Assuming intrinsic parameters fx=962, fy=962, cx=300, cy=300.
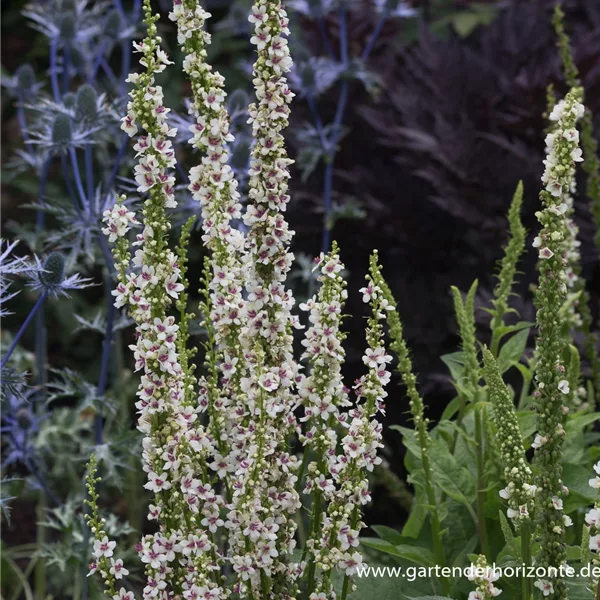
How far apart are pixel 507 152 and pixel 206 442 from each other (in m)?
2.00

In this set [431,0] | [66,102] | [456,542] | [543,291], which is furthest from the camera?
[431,0]

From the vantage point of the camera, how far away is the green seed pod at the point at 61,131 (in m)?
2.32

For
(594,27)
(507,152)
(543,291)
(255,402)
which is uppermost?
(594,27)

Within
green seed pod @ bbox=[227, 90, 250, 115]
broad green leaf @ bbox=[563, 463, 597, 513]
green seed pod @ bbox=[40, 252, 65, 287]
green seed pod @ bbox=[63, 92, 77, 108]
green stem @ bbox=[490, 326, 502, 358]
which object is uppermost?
green seed pod @ bbox=[227, 90, 250, 115]

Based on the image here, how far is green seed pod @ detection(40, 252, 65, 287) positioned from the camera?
79.4 inches

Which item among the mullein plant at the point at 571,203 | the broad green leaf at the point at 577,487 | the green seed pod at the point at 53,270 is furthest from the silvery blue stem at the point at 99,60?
the broad green leaf at the point at 577,487

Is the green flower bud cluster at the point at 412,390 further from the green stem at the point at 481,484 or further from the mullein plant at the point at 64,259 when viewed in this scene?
the mullein plant at the point at 64,259

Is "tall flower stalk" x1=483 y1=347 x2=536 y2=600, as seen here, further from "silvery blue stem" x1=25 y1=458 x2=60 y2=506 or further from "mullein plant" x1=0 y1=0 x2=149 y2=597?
"silvery blue stem" x1=25 y1=458 x2=60 y2=506

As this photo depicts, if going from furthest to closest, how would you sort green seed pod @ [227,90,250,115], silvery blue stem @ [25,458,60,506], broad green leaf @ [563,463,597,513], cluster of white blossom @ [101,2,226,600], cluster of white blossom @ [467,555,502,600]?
green seed pod @ [227,90,250,115] < silvery blue stem @ [25,458,60,506] < broad green leaf @ [563,463,597,513] < cluster of white blossom @ [101,2,226,600] < cluster of white blossom @ [467,555,502,600]

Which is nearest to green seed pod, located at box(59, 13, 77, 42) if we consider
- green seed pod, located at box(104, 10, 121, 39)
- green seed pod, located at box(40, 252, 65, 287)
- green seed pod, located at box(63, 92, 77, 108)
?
green seed pod, located at box(104, 10, 121, 39)

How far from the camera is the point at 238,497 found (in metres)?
1.50

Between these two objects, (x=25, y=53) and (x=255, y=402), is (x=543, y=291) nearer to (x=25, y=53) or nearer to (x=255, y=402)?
(x=255, y=402)

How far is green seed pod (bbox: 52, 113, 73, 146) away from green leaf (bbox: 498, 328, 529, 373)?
45.3 inches

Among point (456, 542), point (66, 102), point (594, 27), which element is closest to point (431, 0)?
point (594, 27)
